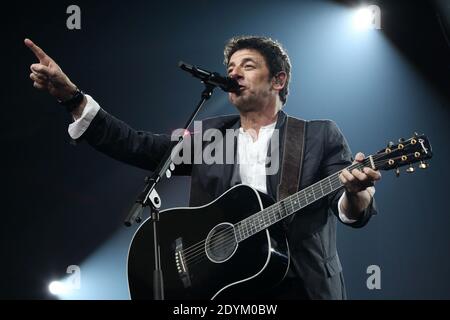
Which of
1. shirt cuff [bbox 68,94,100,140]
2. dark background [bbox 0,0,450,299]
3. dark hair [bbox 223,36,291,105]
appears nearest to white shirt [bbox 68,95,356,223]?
shirt cuff [bbox 68,94,100,140]

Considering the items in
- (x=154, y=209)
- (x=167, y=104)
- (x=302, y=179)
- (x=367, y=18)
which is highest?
(x=367, y=18)

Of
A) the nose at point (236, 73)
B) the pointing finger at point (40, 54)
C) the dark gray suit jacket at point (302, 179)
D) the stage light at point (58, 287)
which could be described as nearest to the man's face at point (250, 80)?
the nose at point (236, 73)

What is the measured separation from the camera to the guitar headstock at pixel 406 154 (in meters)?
2.20

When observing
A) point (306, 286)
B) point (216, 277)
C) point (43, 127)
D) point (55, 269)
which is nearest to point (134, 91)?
point (43, 127)

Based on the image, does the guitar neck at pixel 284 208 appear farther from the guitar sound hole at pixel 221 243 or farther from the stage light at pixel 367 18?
the stage light at pixel 367 18

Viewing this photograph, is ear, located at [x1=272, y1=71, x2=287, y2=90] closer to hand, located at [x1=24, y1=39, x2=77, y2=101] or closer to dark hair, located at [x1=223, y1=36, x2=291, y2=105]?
dark hair, located at [x1=223, y1=36, x2=291, y2=105]

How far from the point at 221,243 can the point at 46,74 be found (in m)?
1.03

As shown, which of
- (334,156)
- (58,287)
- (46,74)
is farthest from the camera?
(58,287)

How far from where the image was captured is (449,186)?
3.37 metres

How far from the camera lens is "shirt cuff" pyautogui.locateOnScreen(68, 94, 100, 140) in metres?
2.66

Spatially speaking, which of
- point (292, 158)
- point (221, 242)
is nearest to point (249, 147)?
point (292, 158)

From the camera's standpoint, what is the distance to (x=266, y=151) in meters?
2.83

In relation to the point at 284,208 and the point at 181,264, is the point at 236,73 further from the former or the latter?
the point at 181,264

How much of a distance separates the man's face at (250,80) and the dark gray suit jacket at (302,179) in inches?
5.1
